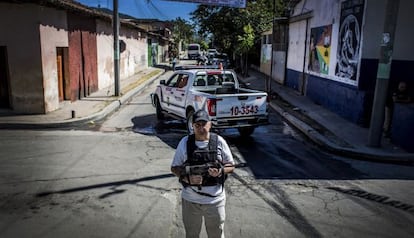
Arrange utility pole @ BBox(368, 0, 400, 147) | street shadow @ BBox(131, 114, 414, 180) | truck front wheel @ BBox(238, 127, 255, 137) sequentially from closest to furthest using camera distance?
street shadow @ BBox(131, 114, 414, 180)
utility pole @ BBox(368, 0, 400, 147)
truck front wheel @ BBox(238, 127, 255, 137)

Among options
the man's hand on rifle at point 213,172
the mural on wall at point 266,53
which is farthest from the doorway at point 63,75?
→ the mural on wall at point 266,53

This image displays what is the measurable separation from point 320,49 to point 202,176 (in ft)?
45.4

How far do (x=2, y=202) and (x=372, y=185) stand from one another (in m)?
6.12

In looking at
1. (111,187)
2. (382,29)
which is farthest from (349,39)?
(111,187)

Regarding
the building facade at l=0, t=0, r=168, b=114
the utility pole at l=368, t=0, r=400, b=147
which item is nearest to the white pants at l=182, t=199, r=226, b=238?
the utility pole at l=368, t=0, r=400, b=147

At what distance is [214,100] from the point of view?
9.17 meters

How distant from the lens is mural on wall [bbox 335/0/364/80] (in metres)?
12.0

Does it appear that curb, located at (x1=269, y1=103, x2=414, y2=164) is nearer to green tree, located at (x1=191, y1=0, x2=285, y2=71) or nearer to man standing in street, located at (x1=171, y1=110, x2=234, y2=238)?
man standing in street, located at (x1=171, y1=110, x2=234, y2=238)

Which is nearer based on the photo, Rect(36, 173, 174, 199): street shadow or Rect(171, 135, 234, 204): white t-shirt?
Rect(171, 135, 234, 204): white t-shirt

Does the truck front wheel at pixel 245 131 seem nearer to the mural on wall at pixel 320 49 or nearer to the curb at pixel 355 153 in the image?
the curb at pixel 355 153

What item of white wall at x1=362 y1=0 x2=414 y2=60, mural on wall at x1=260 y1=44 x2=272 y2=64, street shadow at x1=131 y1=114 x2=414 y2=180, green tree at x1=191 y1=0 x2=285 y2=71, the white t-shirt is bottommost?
street shadow at x1=131 y1=114 x2=414 y2=180

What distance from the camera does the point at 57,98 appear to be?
13516 millimetres

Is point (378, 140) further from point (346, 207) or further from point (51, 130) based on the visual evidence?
point (51, 130)

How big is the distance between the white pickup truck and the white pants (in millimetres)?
5594
